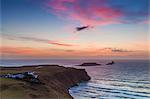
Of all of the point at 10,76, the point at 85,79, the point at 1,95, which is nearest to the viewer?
the point at 1,95

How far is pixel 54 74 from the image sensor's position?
63.8 metres

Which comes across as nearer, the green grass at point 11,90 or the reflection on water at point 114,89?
the green grass at point 11,90

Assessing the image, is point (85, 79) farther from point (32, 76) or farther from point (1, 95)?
point (1, 95)

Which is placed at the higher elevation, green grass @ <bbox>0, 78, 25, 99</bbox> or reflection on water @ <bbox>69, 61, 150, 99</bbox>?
green grass @ <bbox>0, 78, 25, 99</bbox>

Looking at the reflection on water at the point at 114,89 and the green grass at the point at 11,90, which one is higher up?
the green grass at the point at 11,90

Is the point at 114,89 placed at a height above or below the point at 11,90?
below

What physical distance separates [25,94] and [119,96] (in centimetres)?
2425

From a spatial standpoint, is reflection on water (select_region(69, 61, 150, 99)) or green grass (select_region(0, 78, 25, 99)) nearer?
green grass (select_region(0, 78, 25, 99))

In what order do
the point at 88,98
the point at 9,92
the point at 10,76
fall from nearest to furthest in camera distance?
the point at 9,92
the point at 10,76
the point at 88,98

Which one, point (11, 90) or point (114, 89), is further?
point (114, 89)

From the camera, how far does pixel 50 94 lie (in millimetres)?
39375

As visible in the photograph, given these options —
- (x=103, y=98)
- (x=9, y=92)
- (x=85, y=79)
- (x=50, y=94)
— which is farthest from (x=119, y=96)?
(x=85, y=79)

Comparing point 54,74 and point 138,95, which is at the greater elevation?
point 54,74

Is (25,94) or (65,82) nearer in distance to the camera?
(25,94)
